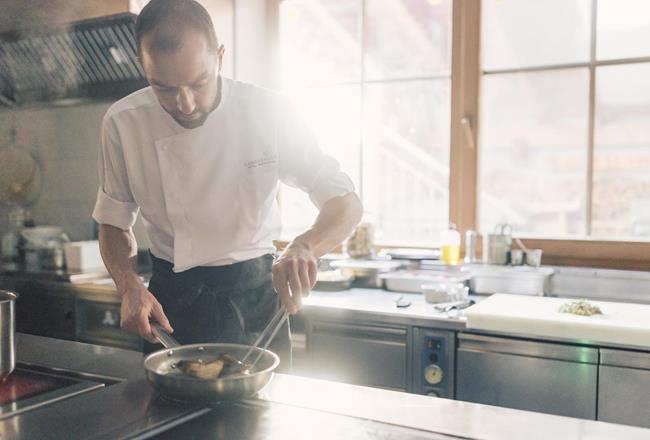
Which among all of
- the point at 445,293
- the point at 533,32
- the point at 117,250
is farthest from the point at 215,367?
the point at 533,32

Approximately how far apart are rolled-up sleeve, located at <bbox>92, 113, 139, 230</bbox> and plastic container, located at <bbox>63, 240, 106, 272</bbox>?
157 centimetres

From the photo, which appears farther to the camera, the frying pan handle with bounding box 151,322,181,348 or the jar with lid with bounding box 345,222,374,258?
the jar with lid with bounding box 345,222,374,258

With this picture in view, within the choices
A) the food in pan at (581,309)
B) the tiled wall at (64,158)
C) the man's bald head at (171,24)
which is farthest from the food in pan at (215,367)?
the tiled wall at (64,158)

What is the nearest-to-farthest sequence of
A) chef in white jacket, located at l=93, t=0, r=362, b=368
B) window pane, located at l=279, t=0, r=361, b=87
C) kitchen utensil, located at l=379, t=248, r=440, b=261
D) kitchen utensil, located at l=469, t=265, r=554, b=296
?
1. chef in white jacket, located at l=93, t=0, r=362, b=368
2. kitchen utensil, located at l=469, t=265, r=554, b=296
3. kitchen utensil, located at l=379, t=248, r=440, b=261
4. window pane, located at l=279, t=0, r=361, b=87

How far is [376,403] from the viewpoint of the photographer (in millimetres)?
1073

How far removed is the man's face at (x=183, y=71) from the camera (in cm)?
135

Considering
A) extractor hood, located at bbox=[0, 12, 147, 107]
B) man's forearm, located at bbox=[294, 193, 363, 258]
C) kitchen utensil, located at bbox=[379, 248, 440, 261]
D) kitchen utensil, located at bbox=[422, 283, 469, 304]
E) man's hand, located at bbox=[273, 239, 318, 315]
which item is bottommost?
kitchen utensil, located at bbox=[422, 283, 469, 304]

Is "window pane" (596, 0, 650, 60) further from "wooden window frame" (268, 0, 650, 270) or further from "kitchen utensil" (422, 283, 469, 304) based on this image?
"kitchen utensil" (422, 283, 469, 304)

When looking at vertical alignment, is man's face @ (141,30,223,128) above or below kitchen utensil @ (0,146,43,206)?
above

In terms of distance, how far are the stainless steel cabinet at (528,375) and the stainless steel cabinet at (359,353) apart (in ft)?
0.77

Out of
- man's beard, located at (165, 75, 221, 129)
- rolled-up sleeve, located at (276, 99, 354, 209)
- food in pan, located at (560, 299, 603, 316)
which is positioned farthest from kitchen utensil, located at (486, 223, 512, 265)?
man's beard, located at (165, 75, 221, 129)

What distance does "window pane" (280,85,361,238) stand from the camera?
11.1ft

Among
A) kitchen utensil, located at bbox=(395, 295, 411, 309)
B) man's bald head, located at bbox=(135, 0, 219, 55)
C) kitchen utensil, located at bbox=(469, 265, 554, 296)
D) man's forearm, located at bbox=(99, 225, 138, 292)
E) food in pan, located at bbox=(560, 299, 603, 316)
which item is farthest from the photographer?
kitchen utensil, located at bbox=(469, 265, 554, 296)

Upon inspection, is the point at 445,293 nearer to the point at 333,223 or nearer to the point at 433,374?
the point at 433,374
